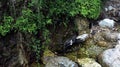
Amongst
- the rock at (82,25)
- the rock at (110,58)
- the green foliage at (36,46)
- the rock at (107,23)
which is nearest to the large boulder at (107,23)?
the rock at (107,23)

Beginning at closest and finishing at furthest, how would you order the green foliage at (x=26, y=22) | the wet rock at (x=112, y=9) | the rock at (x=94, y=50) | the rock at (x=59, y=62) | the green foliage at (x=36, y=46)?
the green foliage at (x=26, y=22)
the green foliage at (x=36, y=46)
the rock at (x=59, y=62)
the rock at (x=94, y=50)
the wet rock at (x=112, y=9)

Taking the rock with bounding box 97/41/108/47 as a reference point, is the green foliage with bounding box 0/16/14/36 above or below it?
above

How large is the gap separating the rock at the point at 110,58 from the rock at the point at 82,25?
2.40 ft

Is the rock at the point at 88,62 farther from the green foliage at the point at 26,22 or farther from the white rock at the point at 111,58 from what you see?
the green foliage at the point at 26,22

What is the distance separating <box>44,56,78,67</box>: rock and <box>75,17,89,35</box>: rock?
2.84 feet

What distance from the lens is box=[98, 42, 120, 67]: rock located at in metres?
4.36

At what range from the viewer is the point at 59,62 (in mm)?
4324

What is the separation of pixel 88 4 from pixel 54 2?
1024 mm

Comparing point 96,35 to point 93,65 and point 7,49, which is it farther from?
point 7,49

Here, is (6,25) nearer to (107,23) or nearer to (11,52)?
(11,52)

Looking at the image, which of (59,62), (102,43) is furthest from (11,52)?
(102,43)

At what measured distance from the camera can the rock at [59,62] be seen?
4.27 meters

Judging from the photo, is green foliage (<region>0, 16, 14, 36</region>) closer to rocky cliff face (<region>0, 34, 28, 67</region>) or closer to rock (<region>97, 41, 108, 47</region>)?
rocky cliff face (<region>0, 34, 28, 67</region>)

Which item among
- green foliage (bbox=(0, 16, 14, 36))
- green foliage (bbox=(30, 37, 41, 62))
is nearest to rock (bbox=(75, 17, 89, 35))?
green foliage (bbox=(30, 37, 41, 62))
